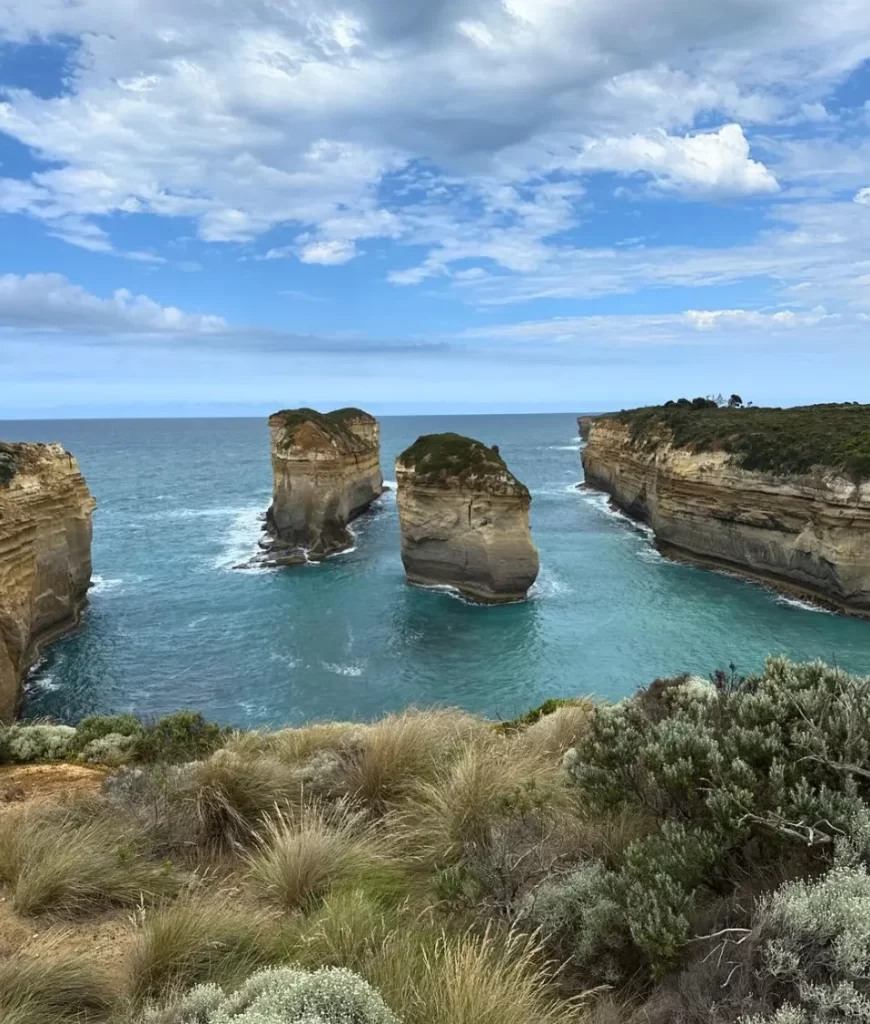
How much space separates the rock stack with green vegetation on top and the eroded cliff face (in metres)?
0.05

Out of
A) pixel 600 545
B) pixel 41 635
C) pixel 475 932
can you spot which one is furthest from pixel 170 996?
pixel 600 545

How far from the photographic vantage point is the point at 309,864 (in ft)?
15.4

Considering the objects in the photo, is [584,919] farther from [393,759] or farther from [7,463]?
[7,463]

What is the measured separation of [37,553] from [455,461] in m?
18.0

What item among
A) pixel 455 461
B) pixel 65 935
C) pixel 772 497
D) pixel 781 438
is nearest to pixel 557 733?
pixel 65 935

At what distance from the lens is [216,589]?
118 ft

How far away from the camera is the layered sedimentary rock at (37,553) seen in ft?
70.4

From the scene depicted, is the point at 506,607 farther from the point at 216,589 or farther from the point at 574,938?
the point at 574,938

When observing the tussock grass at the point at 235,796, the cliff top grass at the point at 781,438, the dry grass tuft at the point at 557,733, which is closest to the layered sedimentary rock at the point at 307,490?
the cliff top grass at the point at 781,438

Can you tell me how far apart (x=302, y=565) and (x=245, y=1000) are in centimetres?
3720

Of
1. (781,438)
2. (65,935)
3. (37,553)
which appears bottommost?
(37,553)

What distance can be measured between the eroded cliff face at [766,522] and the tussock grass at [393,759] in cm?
2869

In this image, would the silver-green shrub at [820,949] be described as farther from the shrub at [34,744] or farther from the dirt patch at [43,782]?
the shrub at [34,744]

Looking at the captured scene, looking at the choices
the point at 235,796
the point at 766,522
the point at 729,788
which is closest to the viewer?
the point at 729,788
